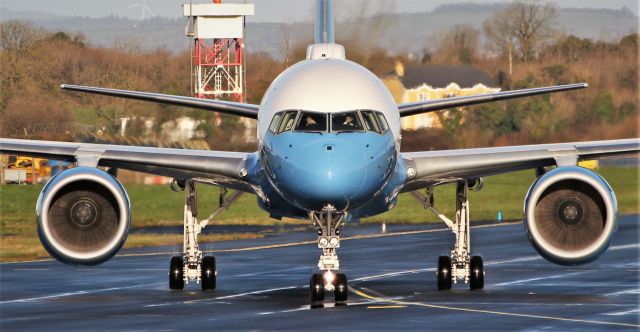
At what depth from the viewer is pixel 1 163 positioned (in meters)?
44.4

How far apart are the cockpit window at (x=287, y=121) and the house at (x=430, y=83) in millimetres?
18149

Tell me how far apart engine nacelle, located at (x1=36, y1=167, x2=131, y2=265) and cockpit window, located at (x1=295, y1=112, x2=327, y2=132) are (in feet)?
13.0

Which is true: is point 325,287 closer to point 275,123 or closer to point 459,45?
point 275,123

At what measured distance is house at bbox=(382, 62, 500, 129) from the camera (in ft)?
149

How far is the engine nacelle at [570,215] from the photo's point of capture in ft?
82.7

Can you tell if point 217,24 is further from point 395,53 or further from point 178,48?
point 395,53

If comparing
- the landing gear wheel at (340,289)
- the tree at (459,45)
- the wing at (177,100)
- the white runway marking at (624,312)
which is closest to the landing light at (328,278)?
the landing gear wheel at (340,289)

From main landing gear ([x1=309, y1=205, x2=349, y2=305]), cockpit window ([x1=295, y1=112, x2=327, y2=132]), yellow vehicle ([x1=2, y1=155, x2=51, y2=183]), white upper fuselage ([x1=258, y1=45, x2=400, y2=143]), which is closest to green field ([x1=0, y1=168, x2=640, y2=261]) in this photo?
yellow vehicle ([x1=2, y1=155, x2=51, y2=183])

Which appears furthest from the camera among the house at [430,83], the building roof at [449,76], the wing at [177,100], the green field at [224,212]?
the building roof at [449,76]

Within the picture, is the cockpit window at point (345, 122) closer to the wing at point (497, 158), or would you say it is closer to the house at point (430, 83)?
the wing at point (497, 158)

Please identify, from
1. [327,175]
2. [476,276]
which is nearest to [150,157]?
[327,175]

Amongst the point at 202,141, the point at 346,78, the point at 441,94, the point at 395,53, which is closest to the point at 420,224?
the point at 441,94

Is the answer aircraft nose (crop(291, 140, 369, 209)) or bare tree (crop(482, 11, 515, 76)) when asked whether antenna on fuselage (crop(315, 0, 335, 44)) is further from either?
bare tree (crop(482, 11, 515, 76))

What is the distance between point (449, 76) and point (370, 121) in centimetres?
2816
